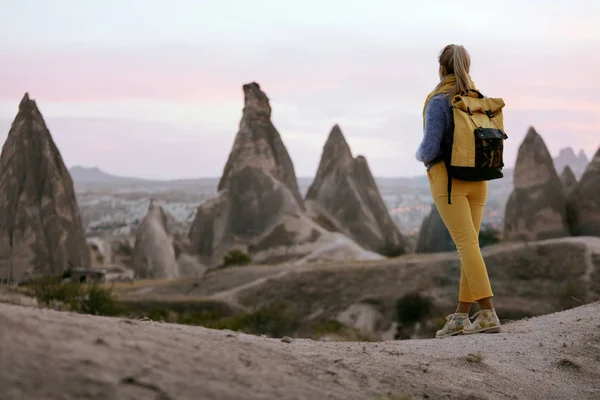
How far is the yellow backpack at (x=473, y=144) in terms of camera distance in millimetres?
5523

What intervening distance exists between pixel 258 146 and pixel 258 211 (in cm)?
387

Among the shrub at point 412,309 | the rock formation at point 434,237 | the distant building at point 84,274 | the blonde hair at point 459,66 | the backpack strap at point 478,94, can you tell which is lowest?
the shrub at point 412,309

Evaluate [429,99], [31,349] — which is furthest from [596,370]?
[31,349]

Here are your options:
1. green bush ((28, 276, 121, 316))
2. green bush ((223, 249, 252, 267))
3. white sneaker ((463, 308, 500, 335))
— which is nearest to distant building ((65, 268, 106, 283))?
green bush ((223, 249, 252, 267))

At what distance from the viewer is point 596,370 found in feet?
16.5

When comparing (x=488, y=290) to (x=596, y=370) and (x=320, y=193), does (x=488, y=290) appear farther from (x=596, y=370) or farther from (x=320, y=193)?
(x=320, y=193)

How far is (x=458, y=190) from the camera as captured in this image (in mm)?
5664

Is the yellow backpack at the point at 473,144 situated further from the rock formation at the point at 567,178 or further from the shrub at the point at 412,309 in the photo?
the rock formation at the point at 567,178

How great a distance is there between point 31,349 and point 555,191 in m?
34.7

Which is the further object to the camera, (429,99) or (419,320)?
(419,320)

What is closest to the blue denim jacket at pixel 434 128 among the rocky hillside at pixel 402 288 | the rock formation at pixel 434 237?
the rocky hillside at pixel 402 288

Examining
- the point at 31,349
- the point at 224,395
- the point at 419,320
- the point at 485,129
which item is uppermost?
the point at 485,129

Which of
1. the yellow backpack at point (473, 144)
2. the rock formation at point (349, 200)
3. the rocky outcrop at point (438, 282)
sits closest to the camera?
the yellow backpack at point (473, 144)

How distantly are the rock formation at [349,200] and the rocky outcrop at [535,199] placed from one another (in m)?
10.7
